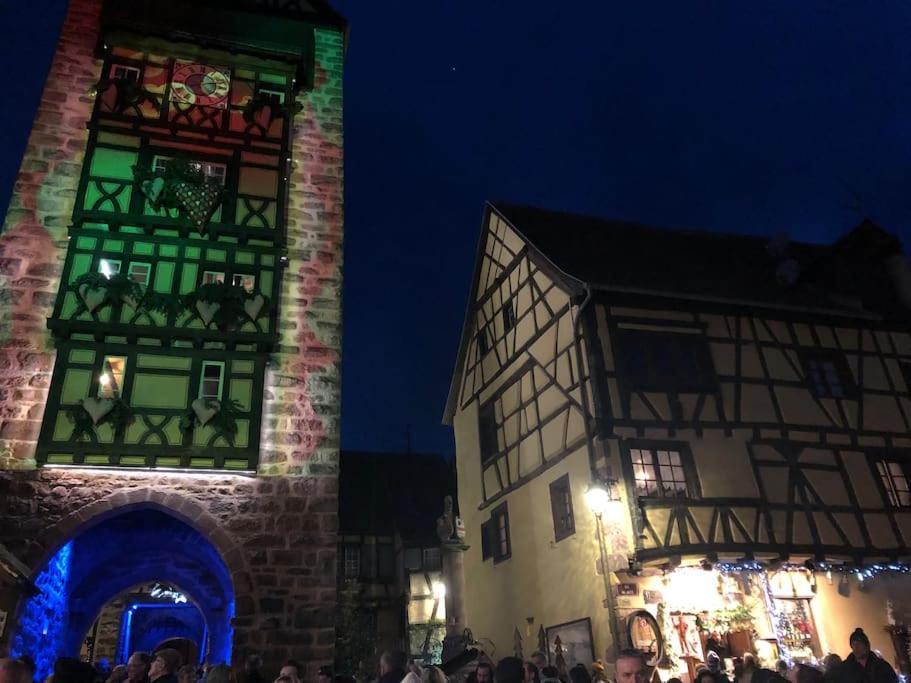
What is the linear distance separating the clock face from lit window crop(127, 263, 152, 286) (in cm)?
355

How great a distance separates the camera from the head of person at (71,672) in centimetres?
455

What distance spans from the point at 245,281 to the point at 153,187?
2.24 metres

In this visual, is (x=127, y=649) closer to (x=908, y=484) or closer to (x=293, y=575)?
(x=293, y=575)

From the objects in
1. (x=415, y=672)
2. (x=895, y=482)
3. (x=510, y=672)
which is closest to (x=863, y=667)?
(x=510, y=672)

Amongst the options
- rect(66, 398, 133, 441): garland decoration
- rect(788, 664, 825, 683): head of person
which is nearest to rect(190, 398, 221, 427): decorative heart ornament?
rect(66, 398, 133, 441): garland decoration

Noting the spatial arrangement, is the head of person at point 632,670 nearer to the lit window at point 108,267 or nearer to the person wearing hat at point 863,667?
the person wearing hat at point 863,667

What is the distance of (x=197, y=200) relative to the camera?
12172 millimetres

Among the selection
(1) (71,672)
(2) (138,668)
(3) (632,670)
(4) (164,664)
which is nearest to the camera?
(3) (632,670)

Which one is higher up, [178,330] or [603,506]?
[178,330]

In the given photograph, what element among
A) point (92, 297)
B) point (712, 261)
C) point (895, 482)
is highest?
point (712, 261)

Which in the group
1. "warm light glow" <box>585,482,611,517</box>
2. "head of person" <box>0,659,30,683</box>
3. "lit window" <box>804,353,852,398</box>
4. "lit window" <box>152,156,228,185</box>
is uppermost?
"lit window" <box>152,156,228,185</box>

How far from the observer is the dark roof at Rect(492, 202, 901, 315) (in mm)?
15591

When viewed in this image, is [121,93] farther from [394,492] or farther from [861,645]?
[394,492]

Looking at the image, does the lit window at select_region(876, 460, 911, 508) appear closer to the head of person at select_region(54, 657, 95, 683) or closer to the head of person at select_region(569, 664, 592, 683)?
the head of person at select_region(569, 664, 592, 683)
